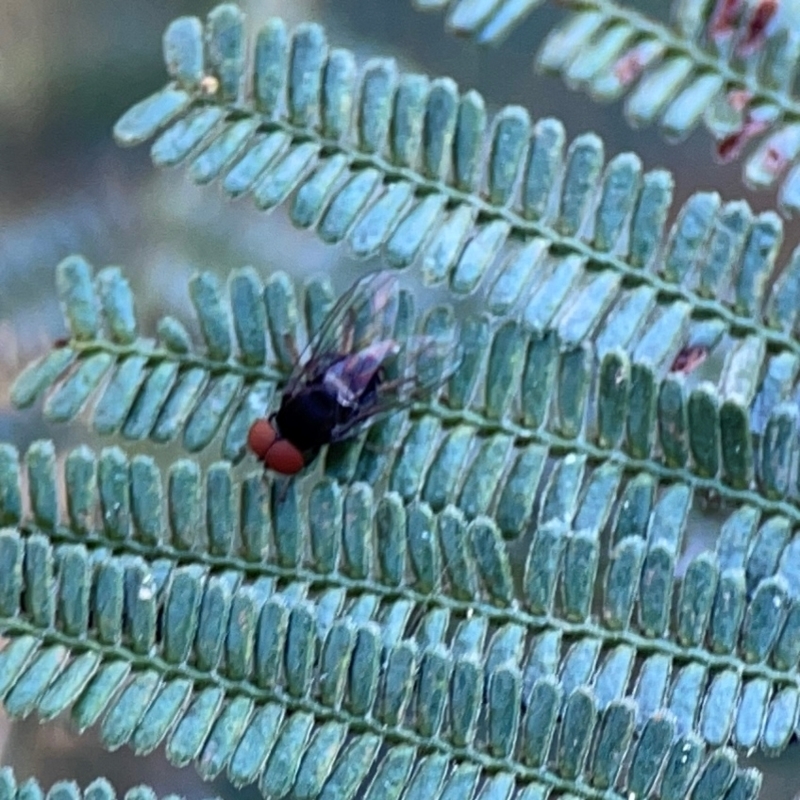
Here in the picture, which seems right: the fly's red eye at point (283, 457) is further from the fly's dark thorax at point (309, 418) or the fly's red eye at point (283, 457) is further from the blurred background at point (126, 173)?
the blurred background at point (126, 173)

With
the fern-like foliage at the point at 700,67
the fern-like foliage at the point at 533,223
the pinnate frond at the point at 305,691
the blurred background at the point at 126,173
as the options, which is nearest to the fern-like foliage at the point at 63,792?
the pinnate frond at the point at 305,691

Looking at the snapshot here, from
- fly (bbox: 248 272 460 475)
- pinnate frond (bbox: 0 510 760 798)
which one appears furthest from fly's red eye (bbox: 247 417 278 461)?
pinnate frond (bbox: 0 510 760 798)

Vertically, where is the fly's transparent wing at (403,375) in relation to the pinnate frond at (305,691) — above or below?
above

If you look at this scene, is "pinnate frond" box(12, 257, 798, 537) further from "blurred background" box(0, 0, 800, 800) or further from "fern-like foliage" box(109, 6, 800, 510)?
"blurred background" box(0, 0, 800, 800)

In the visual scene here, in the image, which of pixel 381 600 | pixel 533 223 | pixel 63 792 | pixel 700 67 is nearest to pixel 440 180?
pixel 533 223

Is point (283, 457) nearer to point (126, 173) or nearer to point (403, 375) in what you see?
point (403, 375)

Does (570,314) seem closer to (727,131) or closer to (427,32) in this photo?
(727,131)

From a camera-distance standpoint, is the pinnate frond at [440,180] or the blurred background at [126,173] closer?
the pinnate frond at [440,180]
